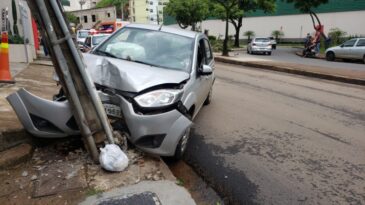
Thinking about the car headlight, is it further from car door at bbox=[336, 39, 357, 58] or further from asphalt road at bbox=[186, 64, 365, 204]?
car door at bbox=[336, 39, 357, 58]

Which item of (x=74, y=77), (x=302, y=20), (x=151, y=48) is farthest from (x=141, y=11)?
(x=74, y=77)

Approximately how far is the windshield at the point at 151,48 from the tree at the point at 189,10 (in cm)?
3977

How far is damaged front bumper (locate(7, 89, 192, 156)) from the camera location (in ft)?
12.4

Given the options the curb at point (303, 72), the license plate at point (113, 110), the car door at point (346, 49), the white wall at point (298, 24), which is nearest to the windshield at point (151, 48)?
the license plate at point (113, 110)

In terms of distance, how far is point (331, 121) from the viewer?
679cm

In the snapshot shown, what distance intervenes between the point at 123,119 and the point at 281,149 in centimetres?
261

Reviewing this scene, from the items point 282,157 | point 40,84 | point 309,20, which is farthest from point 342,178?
A: point 309,20

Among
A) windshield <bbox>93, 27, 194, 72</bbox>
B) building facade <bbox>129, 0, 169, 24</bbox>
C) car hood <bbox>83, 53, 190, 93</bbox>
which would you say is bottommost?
car hood <bbox>83, 53, 190, 93</bbox>

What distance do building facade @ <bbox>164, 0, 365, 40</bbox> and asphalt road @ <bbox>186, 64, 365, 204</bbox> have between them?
38487 mm

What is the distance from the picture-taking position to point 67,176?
3531 mm

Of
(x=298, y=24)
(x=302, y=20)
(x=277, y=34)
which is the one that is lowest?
(x=277, y=34)

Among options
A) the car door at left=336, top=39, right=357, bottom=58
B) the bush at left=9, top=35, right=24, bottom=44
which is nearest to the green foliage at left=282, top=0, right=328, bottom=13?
the car door at left=336, top=39, right=357, bottom=58

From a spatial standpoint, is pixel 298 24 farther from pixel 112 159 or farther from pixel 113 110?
pixel 112 159

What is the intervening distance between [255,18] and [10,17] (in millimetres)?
44814
